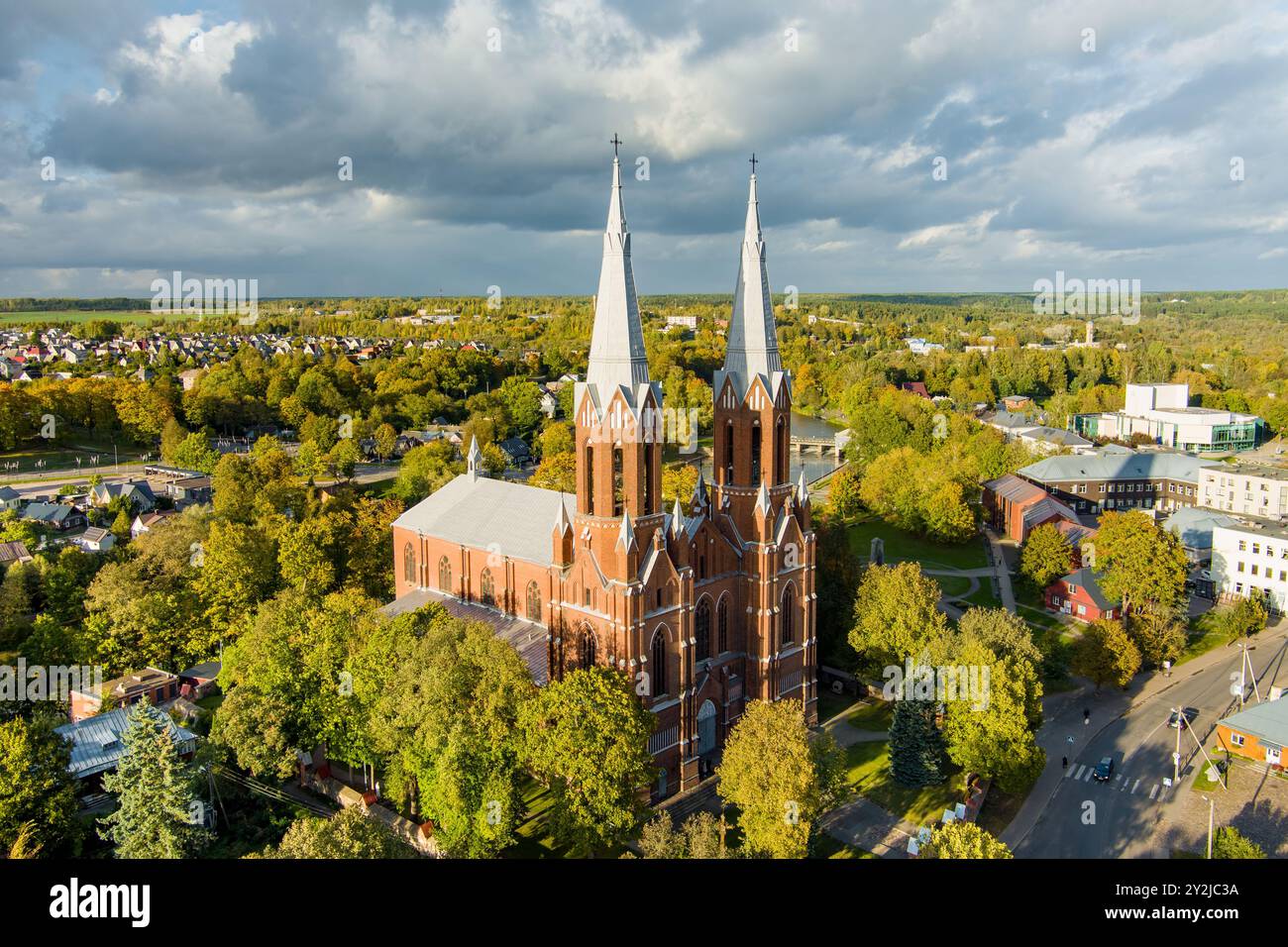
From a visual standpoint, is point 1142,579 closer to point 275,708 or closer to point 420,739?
point 420,739

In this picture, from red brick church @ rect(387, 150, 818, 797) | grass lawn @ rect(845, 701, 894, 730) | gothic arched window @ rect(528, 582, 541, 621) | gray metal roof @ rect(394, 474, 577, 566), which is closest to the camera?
red brick church @ rect(387, 150, 818, 797)

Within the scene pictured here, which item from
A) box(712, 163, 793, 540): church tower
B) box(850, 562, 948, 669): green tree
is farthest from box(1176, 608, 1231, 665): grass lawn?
box(712, 163, 793, 540): church tower

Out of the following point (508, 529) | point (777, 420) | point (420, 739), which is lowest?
point (420, 739)

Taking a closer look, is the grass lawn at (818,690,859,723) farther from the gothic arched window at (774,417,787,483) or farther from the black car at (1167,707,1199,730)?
the black car at (1167,707,1199,730)

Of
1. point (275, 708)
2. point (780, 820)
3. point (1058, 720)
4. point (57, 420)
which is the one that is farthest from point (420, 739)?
point (57, 420)

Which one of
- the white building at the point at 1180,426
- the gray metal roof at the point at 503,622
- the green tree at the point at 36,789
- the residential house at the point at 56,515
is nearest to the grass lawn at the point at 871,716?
the gray metal roof at the point at 503,622
